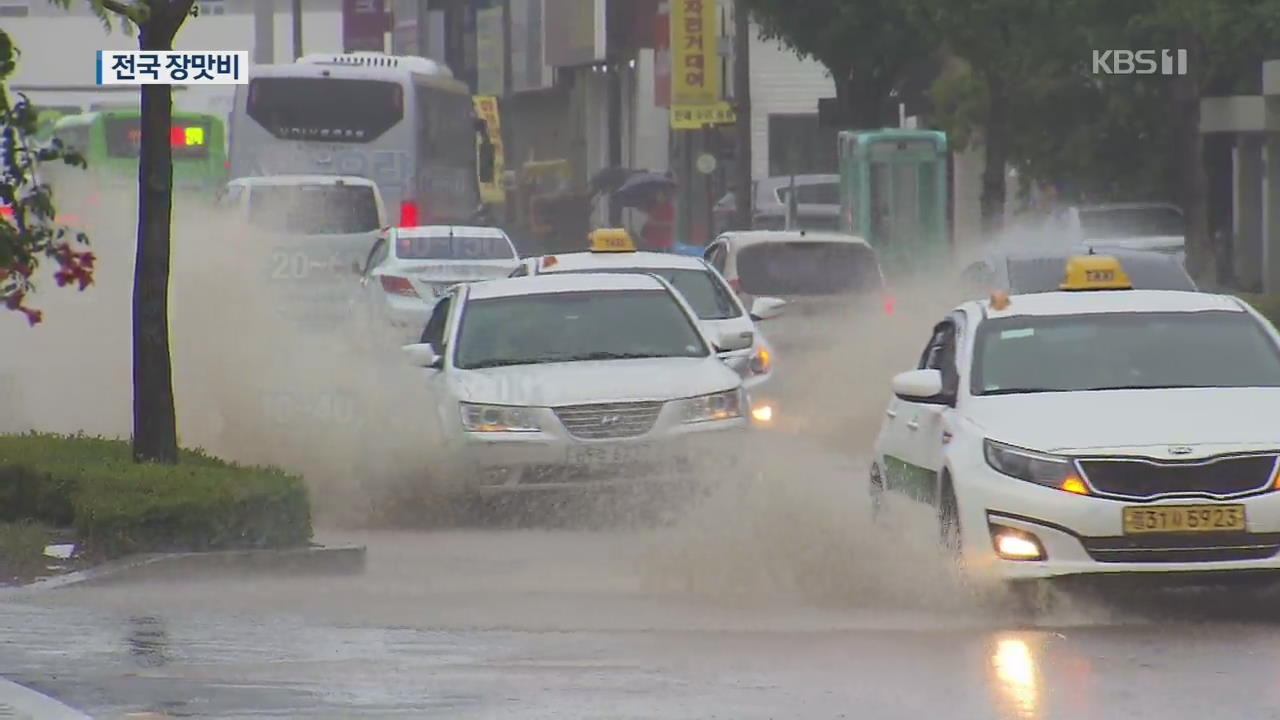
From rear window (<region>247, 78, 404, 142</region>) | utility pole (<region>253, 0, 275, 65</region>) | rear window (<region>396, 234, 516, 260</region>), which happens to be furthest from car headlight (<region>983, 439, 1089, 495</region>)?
utility pole (<region>253, 0, 275, 65</region>)

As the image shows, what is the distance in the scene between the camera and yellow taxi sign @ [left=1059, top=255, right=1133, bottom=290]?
1322 centimetres

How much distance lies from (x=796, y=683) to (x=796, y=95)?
230 ft

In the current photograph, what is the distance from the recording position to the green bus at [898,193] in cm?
4512

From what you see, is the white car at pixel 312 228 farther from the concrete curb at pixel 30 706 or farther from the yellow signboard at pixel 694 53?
the yellow signboard at pixel 694 53

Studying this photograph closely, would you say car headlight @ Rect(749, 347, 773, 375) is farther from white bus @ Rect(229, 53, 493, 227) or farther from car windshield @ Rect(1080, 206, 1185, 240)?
white bus @ Rect(229, 53, 493, 227)

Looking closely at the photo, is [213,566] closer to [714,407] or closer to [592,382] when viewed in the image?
[592,382]

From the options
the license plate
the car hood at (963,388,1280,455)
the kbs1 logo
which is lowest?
the license plate

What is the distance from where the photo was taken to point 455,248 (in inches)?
1282

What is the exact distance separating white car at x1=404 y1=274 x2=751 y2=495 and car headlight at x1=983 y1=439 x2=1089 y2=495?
15.1ft

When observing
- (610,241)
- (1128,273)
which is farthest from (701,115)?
(610,241)

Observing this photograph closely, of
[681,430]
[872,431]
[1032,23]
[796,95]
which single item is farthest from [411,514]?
[796,95]

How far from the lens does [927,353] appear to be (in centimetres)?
1374

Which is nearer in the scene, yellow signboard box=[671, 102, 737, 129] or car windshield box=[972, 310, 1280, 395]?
car windshield box=[972, 310, 1280, 395]

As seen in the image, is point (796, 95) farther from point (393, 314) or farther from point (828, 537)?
point (828, 537)
